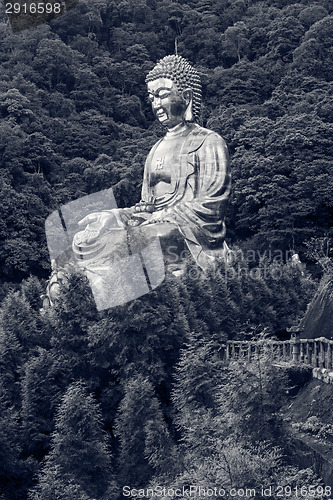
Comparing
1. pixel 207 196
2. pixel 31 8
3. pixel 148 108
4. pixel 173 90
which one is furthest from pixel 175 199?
pixel 148 108

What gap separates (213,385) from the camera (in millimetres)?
10227

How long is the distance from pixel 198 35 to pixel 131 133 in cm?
475

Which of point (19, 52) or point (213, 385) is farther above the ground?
point (213, 385)

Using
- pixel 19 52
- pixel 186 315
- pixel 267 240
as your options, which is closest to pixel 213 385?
pixel 186 315

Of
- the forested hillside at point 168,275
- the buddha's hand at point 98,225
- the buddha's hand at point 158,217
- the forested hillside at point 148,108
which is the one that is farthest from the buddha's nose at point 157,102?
the forested hillside at point 148,108

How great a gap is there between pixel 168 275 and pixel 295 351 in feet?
9.71

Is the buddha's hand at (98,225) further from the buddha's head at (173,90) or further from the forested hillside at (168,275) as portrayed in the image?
the buddha's head at (173,90)

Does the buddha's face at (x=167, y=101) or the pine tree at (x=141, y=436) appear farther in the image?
the buddha's face at (x=167, y=101)

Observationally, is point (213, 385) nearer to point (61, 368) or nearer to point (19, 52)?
point (61, 368)

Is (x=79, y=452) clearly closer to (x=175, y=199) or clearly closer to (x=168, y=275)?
(x=168, y=275)

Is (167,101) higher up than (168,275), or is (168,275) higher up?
(167,101)

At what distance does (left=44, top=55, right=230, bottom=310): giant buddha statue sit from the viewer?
14.5 m

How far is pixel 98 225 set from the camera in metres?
14.8

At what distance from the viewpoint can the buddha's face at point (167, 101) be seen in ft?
53.0
